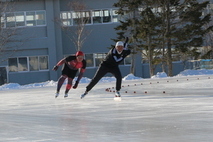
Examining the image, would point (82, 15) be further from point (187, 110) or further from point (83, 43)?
point (187, 110)

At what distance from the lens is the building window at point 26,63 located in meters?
44.3

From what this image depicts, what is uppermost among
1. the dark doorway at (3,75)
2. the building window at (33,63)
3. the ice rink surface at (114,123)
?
the building window at (33,63)

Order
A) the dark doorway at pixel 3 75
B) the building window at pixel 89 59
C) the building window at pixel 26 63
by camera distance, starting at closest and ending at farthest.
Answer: the dark doorway at pixel 3 75
the building window at pixel 26 63
the building window at pixel 89 59

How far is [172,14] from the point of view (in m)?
34.8

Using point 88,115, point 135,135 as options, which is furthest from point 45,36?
point 135,135

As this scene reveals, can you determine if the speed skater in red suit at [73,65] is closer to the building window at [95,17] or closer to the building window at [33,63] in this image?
the building window at [95,17]

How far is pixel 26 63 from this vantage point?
146 feet

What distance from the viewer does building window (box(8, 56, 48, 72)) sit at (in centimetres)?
4428

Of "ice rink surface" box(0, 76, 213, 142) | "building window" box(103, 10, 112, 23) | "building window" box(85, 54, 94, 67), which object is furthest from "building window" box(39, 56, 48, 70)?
"ice rink surface" box(0, 76, 213, 142)

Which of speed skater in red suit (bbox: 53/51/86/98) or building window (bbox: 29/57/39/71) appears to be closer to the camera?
speed skater in red suit (bbox: 53/51/86/98)

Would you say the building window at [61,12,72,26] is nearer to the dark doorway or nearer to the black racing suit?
the dark doorway

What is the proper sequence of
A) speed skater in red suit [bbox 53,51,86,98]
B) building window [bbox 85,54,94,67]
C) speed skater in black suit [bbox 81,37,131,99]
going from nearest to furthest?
speed skater in black suit [bbox 81,37,131,99], speed skater in red suit [bbox 53,51,86,98], building window [bbox 85,54,94,67]

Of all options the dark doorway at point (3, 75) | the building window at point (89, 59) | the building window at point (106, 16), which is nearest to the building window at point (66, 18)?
the building window at point (106, 16)

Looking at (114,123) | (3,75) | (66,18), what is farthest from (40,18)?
(114,123)
